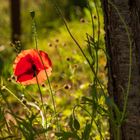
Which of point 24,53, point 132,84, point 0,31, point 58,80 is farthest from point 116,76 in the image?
point 0,31

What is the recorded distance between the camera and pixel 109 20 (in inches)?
76.9

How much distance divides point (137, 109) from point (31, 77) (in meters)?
0.37

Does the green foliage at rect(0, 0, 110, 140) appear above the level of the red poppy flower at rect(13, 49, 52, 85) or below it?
below

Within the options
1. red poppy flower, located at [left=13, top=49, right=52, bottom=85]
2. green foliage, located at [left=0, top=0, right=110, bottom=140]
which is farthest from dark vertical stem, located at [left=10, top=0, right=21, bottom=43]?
red poppy flower, located at [left=13, top=49, right=52, bottom=85]

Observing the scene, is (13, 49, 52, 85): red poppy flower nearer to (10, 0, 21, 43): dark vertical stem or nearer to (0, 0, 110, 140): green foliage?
(0, 0, 110, 140): green foliage

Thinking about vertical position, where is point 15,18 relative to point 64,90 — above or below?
below

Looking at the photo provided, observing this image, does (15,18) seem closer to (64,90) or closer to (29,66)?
(64,90)

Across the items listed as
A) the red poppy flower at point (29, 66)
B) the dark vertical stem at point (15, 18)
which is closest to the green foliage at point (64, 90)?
the red poppy flower at point (29, 66)

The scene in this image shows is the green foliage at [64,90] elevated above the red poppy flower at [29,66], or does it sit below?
below

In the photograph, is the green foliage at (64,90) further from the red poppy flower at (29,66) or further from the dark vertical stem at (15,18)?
the dark vertical stem at (15,18)

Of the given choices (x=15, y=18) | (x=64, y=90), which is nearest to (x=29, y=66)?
(x=64, y=90)

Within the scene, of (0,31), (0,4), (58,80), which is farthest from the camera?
(0,4)

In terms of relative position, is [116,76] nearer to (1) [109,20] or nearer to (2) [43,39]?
(1) [109,20]

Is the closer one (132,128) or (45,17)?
(132,128)
